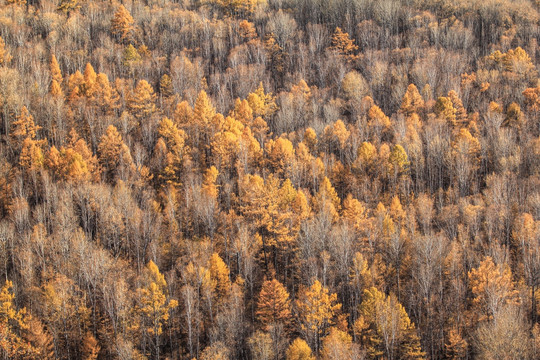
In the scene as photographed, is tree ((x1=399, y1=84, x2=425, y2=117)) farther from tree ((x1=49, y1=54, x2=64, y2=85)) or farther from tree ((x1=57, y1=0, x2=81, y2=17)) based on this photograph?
tree ((x1=57, y1=0, x2=81, y2=17))

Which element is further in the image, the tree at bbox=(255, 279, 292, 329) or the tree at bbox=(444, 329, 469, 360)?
the tree at bbox=(255, 279, 292, 329)

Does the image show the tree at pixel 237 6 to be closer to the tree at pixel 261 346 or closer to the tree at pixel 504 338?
the tree at pixel 261 346

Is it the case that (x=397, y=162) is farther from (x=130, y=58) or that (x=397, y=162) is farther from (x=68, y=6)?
(x=68, y=6)

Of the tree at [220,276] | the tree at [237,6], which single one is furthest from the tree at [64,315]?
the tree at [237,6]

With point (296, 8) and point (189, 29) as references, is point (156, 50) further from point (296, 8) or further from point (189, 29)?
point (296, 8)

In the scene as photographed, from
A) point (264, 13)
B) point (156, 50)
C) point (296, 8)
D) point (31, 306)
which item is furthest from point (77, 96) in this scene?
point (296, 8)

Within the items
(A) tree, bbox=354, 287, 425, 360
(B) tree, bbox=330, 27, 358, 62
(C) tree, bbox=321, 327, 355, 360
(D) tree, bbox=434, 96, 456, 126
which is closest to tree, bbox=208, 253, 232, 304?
(C) tree, bbox=321, 327, 355, 360

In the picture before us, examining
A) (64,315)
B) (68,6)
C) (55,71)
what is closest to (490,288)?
(64,315)
